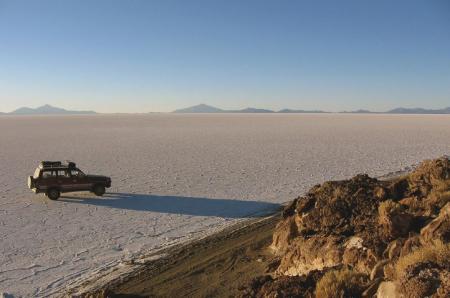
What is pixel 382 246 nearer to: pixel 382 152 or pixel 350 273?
pixel 350 273

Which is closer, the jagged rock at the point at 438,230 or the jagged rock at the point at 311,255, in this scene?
the jagged rock at the point at 438,230

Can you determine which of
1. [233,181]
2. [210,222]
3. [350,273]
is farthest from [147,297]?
[233,181]

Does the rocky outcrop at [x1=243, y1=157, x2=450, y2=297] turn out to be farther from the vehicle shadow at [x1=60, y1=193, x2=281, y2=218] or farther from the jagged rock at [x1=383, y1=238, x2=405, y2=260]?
the vehicle shadow at [x1=60, y1=193, x2=281, y2=218]

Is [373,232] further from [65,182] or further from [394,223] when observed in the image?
[65,182]

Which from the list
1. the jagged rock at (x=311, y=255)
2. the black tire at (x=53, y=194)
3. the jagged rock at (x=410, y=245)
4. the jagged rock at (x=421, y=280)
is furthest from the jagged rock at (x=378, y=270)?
the black tire at (x=53, y=194)

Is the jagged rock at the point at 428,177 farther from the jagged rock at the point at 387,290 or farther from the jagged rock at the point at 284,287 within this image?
the jagged rock at the point at 387,290

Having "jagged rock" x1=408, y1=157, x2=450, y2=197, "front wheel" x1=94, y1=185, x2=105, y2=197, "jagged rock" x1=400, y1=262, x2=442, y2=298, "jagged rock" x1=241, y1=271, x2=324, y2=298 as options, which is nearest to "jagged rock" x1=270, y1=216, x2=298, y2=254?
"jagged rock" x1=408, y1=157, x2=450, y2=197
